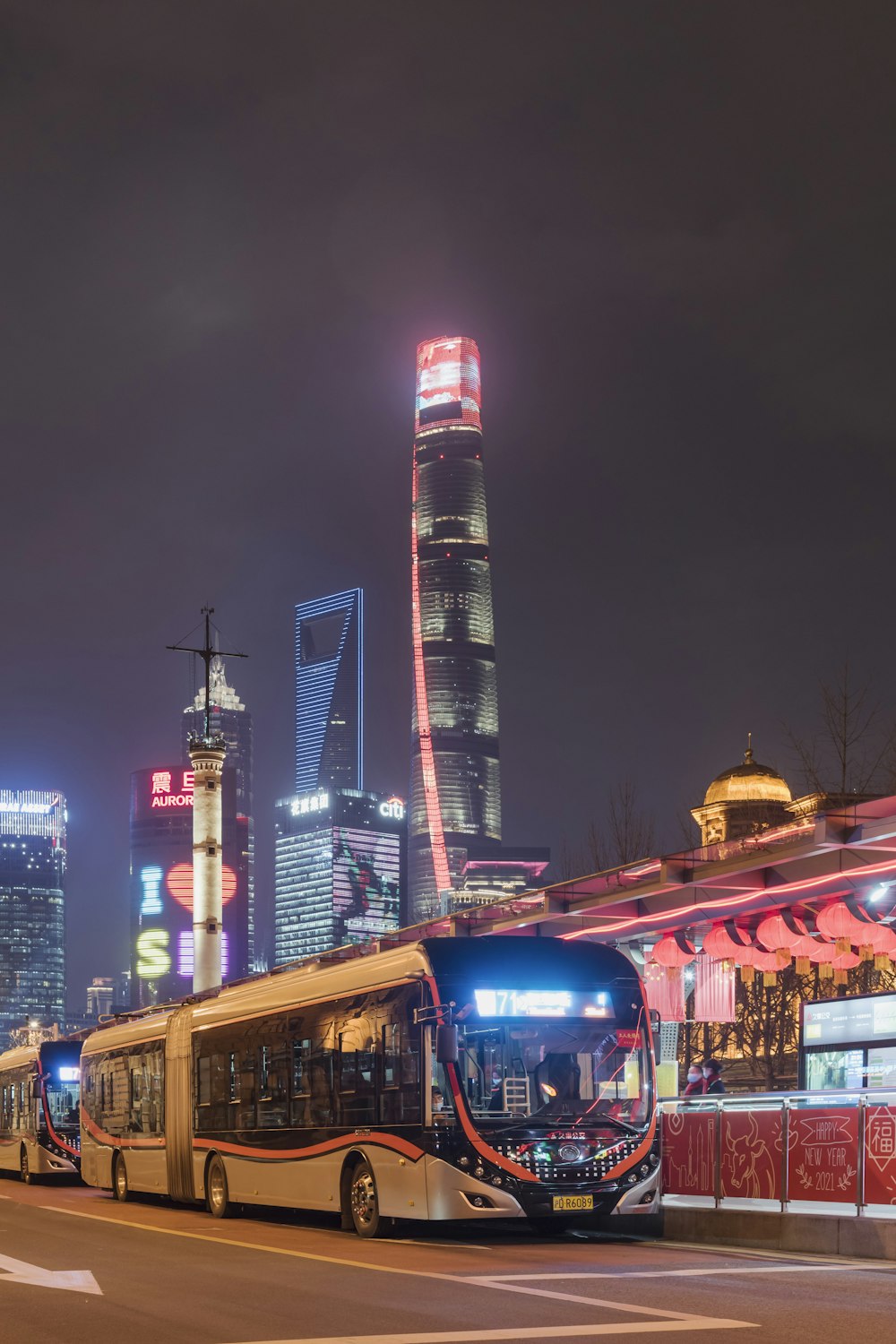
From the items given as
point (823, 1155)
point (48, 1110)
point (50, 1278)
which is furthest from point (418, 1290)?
point (48, 1110)

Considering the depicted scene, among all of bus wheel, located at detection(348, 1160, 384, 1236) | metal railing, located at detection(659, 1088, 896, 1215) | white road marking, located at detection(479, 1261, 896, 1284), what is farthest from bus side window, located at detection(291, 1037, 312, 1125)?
white road marking, located at detection(479, 1261, 896, 1284)

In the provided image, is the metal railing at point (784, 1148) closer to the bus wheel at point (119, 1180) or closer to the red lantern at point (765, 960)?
the red lantern at point (765, 960)

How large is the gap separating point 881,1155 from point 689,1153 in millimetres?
3923

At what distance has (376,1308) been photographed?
11.6m

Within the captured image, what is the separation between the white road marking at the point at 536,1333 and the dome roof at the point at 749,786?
105497 mm

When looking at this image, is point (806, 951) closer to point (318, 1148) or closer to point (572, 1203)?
point (318, 1148)

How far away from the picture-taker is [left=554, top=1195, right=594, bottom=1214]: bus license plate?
1769cm

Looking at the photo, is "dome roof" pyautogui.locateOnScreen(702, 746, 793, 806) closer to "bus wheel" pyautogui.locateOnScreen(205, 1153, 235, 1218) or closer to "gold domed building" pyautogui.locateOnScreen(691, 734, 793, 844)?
"gold domed building" pyautogui.locateOnScreen(691, 734, 793, 844)

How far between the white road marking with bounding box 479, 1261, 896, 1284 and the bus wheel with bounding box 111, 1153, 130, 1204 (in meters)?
16.7

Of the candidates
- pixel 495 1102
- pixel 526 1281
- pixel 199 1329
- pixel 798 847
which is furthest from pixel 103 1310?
pixel 798 847

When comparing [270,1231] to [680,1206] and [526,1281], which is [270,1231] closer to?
[680,1206]

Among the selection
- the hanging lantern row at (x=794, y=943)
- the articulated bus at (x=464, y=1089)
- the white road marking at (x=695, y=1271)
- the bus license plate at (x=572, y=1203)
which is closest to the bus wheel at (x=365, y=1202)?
the articulated bus at (x=464, y=1089)

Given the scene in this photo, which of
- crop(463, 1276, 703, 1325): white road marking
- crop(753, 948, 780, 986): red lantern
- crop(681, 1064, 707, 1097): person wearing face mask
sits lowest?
crop(463, 1276, 703, 1325): white road marking

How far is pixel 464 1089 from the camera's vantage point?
1789cm
